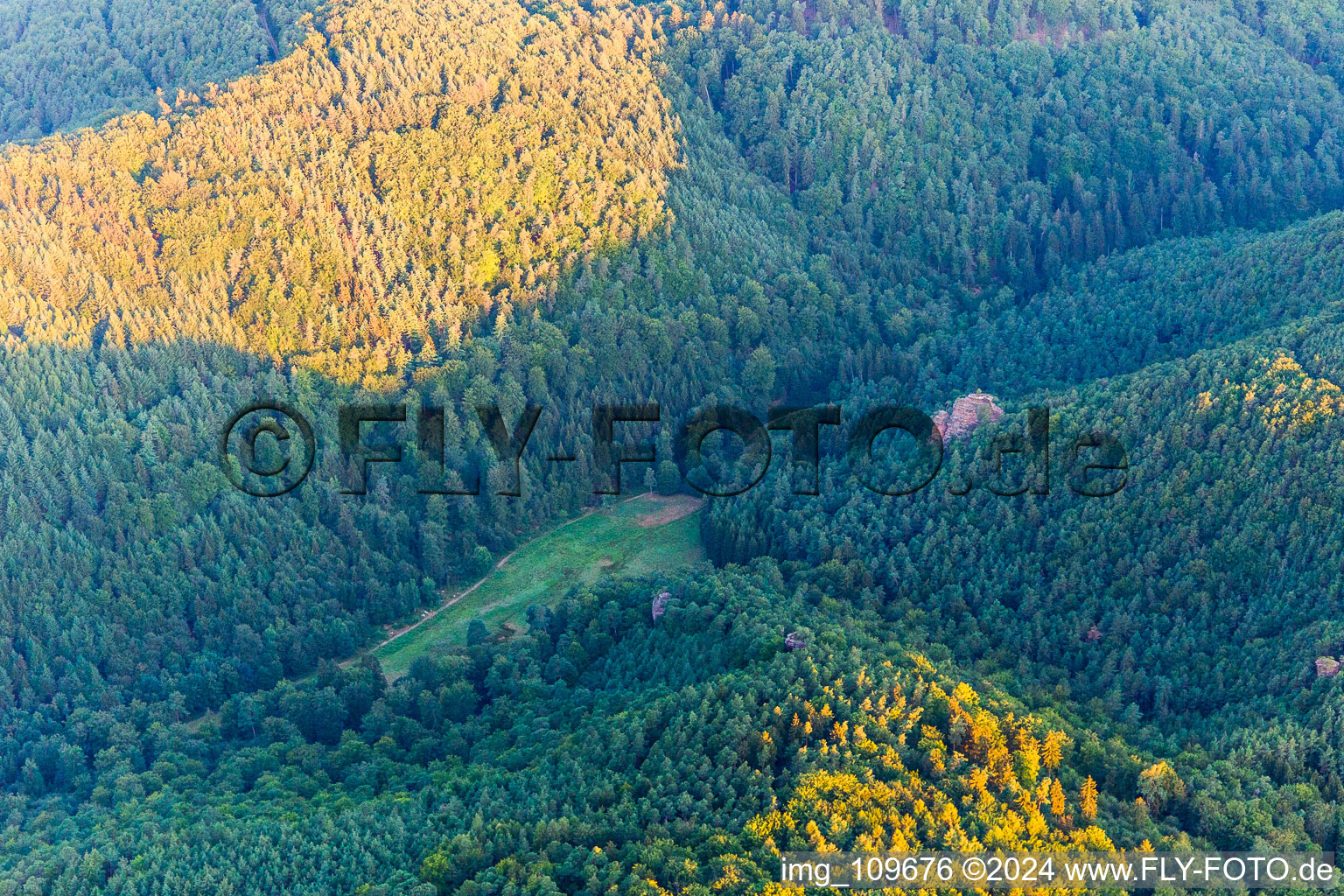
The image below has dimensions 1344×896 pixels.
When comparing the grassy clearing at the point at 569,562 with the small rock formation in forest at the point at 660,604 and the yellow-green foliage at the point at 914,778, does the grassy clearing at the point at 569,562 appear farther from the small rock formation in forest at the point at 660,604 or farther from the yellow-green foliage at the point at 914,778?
the yellow-green foliage at the point at 914,778

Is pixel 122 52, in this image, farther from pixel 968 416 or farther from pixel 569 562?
pixel 968 416

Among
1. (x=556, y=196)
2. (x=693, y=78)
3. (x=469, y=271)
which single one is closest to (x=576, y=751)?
(x=469, y=271)

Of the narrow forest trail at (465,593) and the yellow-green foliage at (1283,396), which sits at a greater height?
the yellow-green foliage at (1283,396)

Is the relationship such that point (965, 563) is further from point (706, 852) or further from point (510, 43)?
point (510, 43)
